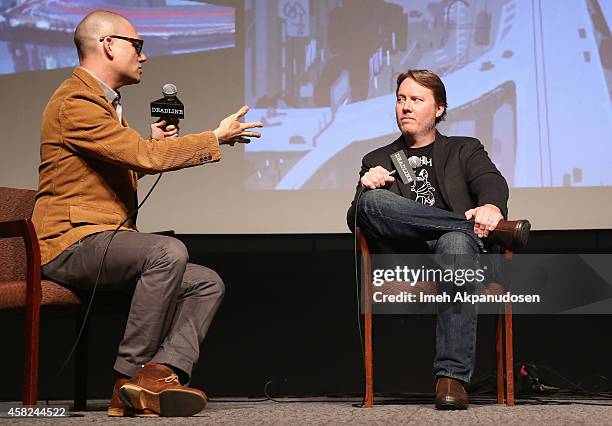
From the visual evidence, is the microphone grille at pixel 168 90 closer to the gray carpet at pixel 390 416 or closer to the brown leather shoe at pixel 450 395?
the gray carpet at pixel 390 416

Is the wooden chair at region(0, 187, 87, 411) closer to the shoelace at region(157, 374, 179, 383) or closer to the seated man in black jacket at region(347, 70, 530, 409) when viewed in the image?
the shoelace at region(157, 374, 179, 383)

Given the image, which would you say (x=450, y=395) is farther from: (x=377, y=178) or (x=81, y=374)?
(x=81, y=374)

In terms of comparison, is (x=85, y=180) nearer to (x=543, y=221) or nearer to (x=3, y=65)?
(x=3, y=65)

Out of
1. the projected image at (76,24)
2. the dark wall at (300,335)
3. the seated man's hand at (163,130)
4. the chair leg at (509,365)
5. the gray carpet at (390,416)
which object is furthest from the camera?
the projected image at (76,24)

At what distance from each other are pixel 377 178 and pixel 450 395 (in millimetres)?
673

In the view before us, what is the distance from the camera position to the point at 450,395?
2422 mm

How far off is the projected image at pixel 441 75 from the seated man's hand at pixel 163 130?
3.62 ft

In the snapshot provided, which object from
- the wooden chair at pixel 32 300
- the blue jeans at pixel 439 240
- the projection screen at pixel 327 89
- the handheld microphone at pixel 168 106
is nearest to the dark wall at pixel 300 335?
the projection screen at pixel 327 89

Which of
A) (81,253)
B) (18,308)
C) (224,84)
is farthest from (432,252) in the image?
(224,84)

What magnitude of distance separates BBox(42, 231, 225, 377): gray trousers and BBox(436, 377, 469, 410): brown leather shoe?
0.67 m

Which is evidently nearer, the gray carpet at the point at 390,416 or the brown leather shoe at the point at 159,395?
the gray carpet at the point at 390,416

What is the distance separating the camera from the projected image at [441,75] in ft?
12.4

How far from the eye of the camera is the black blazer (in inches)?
107

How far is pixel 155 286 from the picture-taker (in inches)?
94.6
